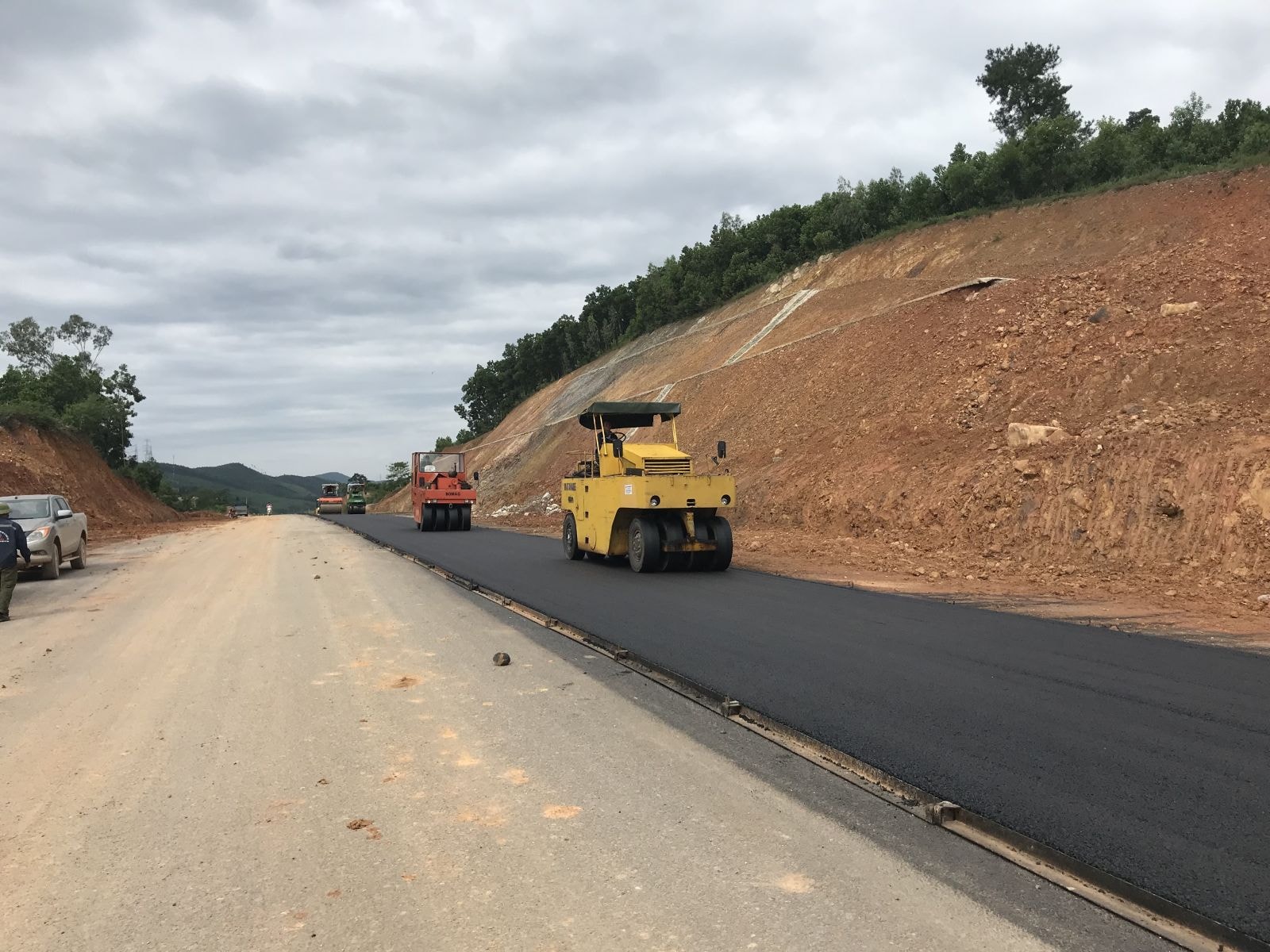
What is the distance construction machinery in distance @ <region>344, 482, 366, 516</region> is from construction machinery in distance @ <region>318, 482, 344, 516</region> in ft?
1.31

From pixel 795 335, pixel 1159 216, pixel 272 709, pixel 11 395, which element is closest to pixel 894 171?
pixel 795 335

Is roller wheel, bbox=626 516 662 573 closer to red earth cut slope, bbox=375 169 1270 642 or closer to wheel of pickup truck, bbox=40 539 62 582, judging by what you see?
red earth cut slope, bbox=375 169 1270 642

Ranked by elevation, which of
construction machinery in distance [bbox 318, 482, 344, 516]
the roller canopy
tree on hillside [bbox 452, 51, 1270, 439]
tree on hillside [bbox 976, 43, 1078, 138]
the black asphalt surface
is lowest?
the black asphalt surface

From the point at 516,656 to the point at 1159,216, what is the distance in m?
29.0

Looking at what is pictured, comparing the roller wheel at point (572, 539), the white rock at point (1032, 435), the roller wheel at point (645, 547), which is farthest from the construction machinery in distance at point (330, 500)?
the white rock at point (1032, 435)

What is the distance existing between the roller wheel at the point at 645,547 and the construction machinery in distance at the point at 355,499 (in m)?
46.6

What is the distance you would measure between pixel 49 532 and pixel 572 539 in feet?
30.5

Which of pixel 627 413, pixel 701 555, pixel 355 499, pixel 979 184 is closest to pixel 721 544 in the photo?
pixel 701 555

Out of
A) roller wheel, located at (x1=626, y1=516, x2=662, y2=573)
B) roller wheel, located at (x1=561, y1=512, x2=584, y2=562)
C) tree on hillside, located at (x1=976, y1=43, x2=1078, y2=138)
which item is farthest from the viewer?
tree on hillside, located at (x1=976, y1=43, x2=1078, y2=138)

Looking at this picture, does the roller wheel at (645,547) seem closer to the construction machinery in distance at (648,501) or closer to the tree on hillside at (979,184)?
the construction machinery in distance at (648,501)

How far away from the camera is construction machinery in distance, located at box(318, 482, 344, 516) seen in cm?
5897

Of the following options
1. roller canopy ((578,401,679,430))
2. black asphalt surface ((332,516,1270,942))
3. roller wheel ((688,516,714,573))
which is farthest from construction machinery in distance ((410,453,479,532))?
black asphalt surface ((332,516,1270,942))

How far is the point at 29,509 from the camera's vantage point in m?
16.5

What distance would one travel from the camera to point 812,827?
13.6ft
